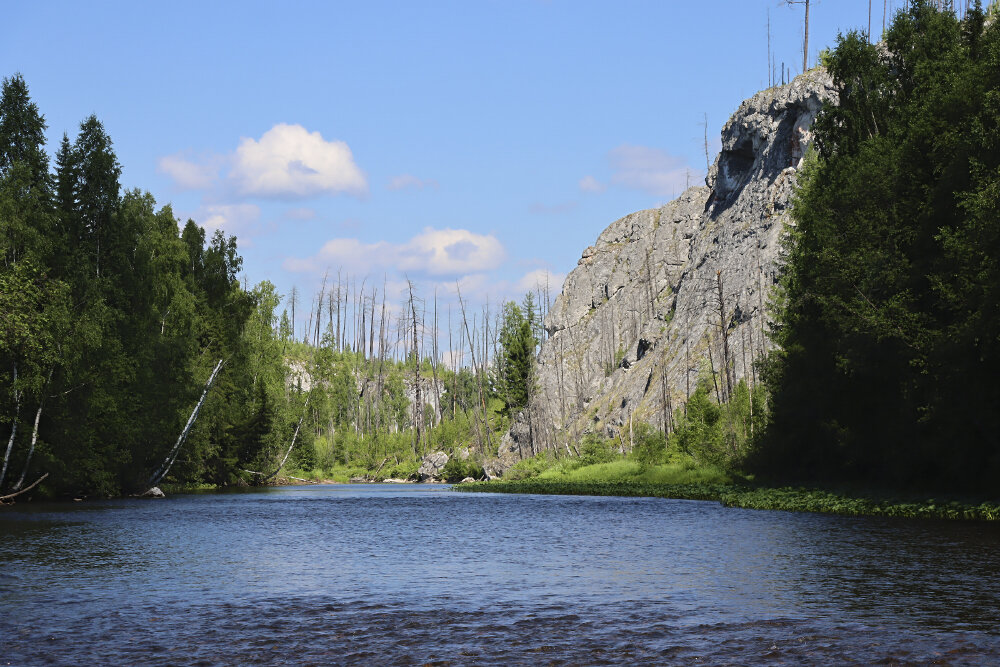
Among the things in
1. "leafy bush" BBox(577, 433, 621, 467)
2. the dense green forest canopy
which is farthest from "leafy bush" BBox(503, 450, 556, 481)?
the dense green forest canopy


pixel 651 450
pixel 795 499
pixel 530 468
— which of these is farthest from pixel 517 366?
pixel 795 499

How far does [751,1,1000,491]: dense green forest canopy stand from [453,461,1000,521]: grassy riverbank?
7.90 ft

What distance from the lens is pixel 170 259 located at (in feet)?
225

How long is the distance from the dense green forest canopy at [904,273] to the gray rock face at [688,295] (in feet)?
112

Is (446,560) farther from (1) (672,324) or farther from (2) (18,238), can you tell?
(1) (672,324)

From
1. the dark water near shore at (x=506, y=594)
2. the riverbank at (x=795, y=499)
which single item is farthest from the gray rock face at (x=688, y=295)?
the dark water near shore at (x=506, y=594)

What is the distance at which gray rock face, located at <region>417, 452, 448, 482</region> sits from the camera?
12050 cm

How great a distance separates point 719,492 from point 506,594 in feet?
138

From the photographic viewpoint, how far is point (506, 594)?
1877 cm

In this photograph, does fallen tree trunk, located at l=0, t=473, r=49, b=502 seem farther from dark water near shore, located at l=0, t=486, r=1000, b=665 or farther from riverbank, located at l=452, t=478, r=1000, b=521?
riverbank, located at l=452, t=478, r=1000, b=521

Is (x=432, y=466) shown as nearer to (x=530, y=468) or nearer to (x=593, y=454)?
(x=530, y=468)

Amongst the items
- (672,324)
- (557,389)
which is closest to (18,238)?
(672,324)

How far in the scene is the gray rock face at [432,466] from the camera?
120500mm

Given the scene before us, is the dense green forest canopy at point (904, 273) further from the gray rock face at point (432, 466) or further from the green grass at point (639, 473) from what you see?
the gray rock face at point (432, 466)
